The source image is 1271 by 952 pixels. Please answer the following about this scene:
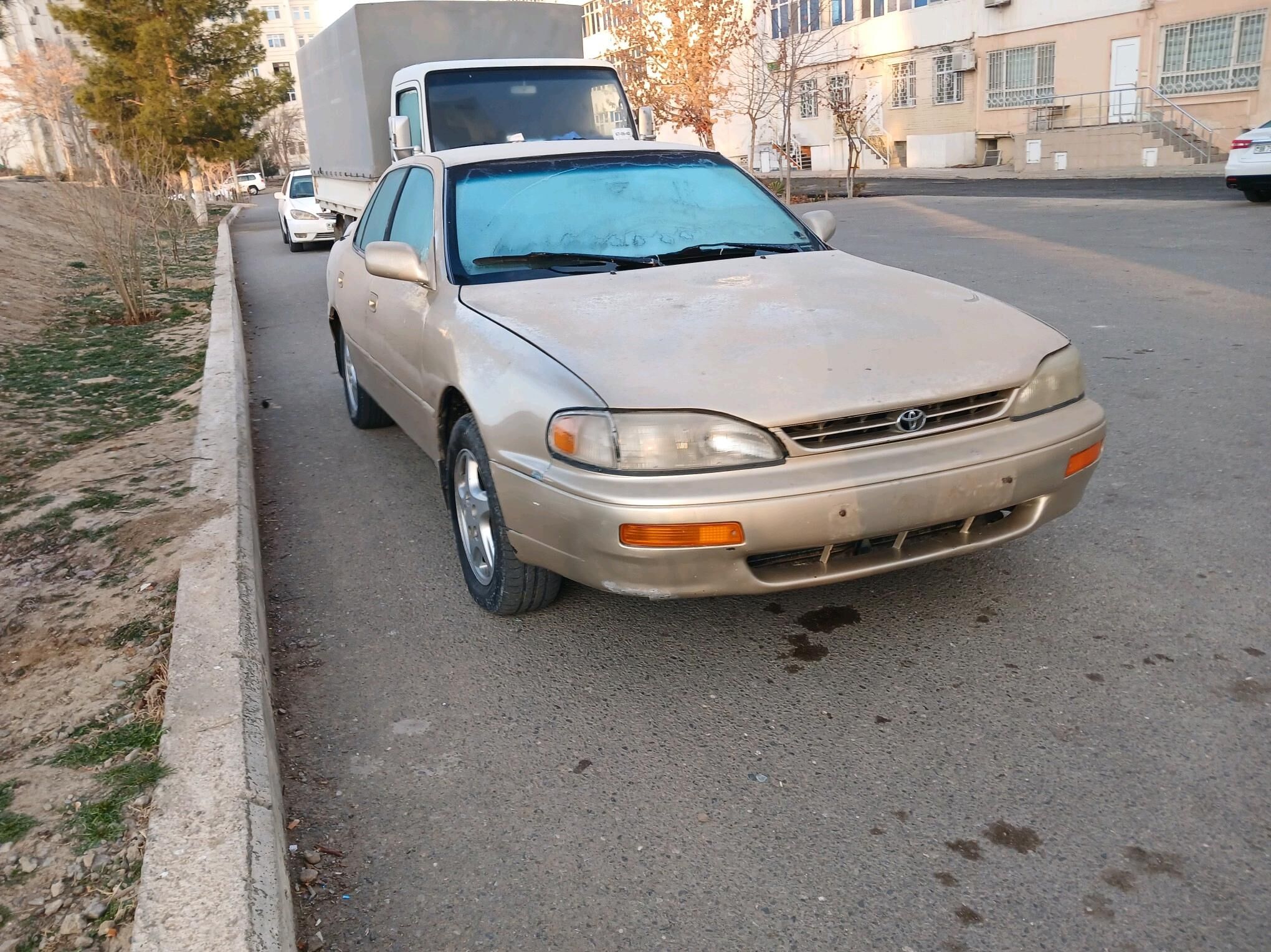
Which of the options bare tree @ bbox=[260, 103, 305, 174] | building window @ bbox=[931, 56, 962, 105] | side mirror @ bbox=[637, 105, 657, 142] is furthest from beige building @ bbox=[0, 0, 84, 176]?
side mirror @ bbox=[637, 105, 657, 142]

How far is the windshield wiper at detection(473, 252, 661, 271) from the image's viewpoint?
424 cm

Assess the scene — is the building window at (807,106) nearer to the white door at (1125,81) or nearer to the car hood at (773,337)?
the white door at (1125,81)

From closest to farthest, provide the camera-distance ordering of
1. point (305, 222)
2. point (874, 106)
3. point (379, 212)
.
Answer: point (379, 212) → point (305, 222) → point (874, 106)

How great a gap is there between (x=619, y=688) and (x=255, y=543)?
1.93m

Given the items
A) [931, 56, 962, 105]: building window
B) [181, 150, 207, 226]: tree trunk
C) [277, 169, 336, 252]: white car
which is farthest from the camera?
[931, 56, 962, 105]: building window

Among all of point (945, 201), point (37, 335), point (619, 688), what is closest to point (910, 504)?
point (619, 688)

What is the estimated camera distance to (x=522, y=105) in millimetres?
10969

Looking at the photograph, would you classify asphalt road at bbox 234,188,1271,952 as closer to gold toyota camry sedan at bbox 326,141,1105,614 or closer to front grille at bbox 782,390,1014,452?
gold toyota camry sedan at bbox 326,141,1105,614

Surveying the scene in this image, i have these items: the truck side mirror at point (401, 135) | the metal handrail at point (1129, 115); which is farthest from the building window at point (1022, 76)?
the truck side mirror at point (401, 135)

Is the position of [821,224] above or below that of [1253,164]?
above

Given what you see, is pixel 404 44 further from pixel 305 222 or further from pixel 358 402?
pixel 305 222

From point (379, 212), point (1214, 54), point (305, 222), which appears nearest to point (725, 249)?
point (379, 212)

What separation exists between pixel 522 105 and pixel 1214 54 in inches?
Answer: 962

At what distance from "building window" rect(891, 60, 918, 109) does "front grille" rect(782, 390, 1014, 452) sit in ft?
128
